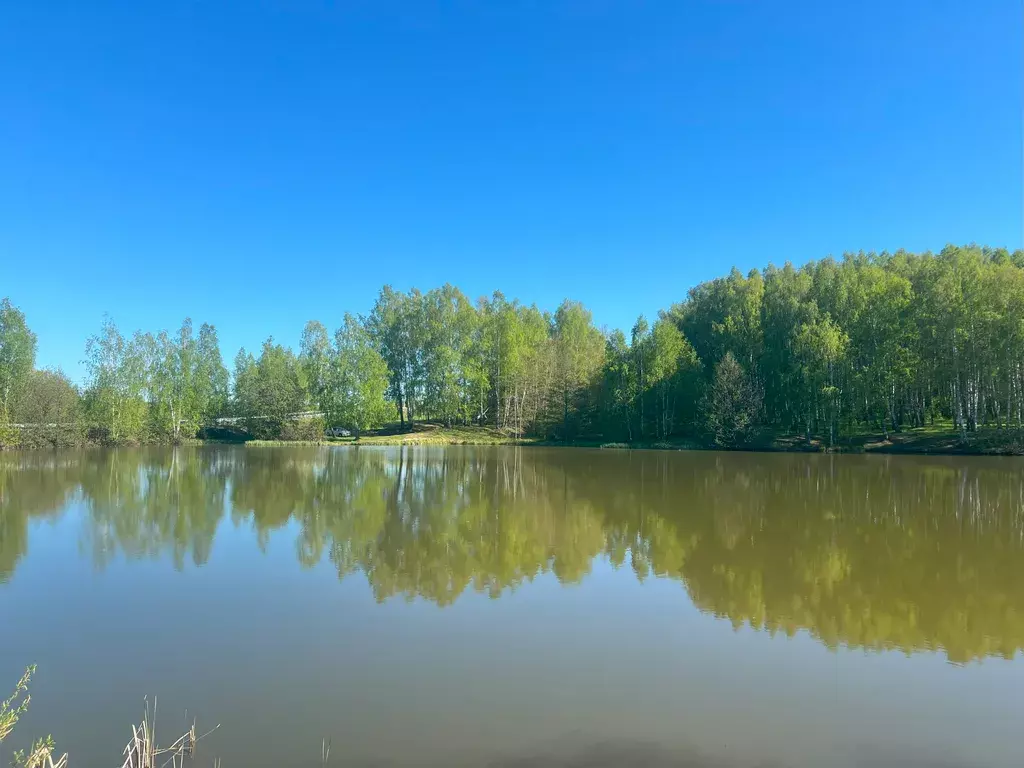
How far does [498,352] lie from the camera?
2657 inches

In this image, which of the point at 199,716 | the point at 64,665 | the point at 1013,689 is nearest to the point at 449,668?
the point at 199,716

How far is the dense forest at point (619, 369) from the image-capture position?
44.3 metres

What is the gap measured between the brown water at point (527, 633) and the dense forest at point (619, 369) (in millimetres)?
33053

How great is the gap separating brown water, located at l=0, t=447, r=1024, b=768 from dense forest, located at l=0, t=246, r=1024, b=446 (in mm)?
33053

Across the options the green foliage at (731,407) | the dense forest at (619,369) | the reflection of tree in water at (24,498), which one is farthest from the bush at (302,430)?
the green foliage at (731,407)

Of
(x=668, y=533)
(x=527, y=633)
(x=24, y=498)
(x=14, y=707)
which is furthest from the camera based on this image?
(x=24, y=498)

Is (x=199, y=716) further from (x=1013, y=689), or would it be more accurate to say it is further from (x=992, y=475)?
(x=992, y=475)

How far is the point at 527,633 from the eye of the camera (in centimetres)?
769

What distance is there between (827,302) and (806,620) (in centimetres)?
5292

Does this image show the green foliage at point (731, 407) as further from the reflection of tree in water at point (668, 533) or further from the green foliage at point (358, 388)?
the green foliage at point (358, 388)

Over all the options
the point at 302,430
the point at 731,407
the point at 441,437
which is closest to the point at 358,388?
the point at 302,430

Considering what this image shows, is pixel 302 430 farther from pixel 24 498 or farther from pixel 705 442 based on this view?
pixel 24 498

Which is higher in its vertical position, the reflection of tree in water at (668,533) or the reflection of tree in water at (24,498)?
the reflection of tree in water at (24,498)

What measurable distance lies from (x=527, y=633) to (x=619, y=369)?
56.0 meters
